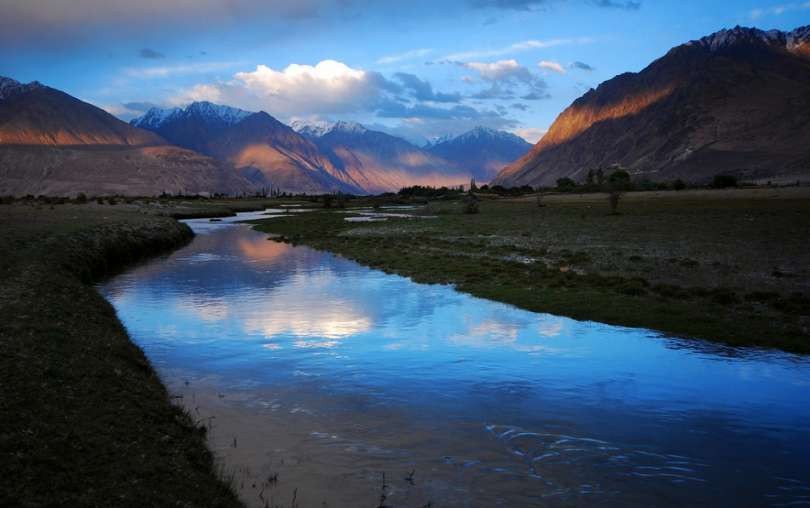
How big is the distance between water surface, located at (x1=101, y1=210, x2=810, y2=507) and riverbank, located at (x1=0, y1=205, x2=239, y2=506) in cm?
91

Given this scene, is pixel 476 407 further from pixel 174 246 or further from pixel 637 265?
pixel 174 246

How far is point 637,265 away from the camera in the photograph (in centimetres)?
3622

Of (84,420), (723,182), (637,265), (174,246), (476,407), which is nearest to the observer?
(84,420)

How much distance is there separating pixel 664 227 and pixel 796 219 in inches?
473

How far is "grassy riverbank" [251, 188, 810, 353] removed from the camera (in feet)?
78.6

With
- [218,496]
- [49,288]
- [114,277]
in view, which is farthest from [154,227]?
[218,496]

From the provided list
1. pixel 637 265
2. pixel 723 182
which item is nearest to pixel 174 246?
pixel 637 265

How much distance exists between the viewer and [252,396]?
1595 cm

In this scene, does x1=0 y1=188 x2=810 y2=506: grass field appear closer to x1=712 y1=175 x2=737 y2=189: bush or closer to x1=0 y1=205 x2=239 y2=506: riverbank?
x1=0 y1=205 x2=239 y2=506: riverbank

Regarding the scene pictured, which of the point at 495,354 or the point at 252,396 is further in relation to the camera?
the point at 495,354

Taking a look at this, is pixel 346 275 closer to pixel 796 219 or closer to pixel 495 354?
pixel 495 354

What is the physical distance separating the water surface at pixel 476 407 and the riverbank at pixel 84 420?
91 cm

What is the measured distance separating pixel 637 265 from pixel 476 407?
79.0 ft

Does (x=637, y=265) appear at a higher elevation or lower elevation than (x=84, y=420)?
higher
